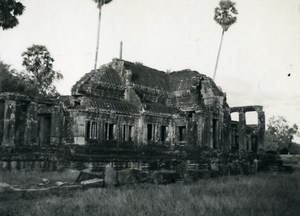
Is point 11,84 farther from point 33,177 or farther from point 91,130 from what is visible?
point 33,177

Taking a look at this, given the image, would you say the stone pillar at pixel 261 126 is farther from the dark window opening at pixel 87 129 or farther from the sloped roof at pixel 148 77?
the dark window opening at pixel 87 129

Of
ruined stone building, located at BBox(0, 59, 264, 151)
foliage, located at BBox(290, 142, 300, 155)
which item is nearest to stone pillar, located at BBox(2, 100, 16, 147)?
ruined stone building, located at BBox(0, 59, 264, 151)

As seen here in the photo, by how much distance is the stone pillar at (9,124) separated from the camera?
22797mm

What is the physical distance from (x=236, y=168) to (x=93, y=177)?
11.0 meters

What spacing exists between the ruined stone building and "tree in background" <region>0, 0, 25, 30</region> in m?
9.61

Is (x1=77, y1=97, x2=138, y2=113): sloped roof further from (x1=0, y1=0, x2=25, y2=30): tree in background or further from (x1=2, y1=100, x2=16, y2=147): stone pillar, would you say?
(x1=0, y1=0, x2=25, y2=30): tree in background

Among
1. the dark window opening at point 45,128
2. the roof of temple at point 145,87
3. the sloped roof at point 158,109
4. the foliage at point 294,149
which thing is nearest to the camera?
the roof of temple at point 145,87

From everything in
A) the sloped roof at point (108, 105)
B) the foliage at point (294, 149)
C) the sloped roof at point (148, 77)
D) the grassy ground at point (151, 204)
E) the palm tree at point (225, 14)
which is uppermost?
the palm tree at point (225, 14)

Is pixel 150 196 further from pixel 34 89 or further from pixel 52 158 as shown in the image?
pixel 34 89

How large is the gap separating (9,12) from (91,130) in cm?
1224

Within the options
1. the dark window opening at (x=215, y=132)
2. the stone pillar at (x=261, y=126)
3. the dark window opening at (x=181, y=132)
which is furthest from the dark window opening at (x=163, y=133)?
the stone pillar at (x=261, y=126)

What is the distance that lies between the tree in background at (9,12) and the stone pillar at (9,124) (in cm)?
999

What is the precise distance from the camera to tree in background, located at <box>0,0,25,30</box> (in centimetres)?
1403

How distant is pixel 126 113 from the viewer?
27.3m
